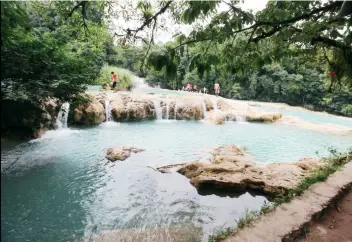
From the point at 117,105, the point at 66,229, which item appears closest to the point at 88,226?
the point at 66,229

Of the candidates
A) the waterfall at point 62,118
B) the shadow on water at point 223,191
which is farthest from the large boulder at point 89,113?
the shadow on water at point 223,191

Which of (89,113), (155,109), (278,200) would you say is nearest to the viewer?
(278,200)

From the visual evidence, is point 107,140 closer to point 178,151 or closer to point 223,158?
point 178,151

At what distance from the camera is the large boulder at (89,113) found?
41.8ft

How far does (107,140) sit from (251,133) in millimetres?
7819

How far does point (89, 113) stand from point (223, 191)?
352 inches

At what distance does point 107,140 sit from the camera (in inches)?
416

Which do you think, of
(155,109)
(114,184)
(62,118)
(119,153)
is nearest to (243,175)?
(114,184)

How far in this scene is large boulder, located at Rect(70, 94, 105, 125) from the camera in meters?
12.7

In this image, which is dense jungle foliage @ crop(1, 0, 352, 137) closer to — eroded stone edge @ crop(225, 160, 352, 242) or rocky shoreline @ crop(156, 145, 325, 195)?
eroded stone edge @ crop(225, 160, 352, 242)

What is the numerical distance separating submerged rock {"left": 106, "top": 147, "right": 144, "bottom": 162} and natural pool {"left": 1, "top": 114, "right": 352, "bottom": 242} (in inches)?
10.1

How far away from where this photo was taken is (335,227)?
11.4 ft

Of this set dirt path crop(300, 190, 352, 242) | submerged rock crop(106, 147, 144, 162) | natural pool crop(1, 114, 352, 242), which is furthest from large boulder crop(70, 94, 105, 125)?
dirt path crop(300, 190, 352, 242)

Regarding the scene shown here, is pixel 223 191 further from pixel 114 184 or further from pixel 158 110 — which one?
pixel 158 110
